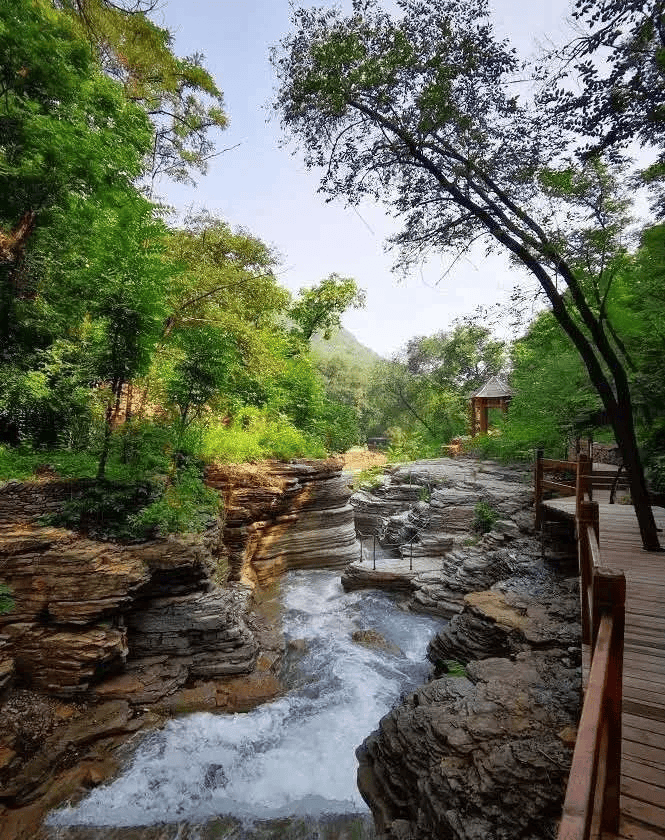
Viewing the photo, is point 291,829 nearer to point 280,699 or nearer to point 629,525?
point 280,699

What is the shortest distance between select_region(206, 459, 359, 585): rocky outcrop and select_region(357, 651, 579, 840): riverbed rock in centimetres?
704

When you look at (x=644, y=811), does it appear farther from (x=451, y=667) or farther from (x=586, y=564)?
(x=451, y=667)

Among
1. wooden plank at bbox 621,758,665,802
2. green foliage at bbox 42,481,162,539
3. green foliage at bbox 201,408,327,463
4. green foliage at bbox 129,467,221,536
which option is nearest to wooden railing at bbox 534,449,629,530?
wooden plank at bbox 621,758,665,802

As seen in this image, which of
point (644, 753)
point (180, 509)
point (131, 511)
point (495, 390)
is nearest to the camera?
point (644, 753)

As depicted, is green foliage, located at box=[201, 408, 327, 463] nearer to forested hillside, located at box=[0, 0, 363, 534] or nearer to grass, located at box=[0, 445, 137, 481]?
forested hillside, located at box=[0, 0, 363, 534]

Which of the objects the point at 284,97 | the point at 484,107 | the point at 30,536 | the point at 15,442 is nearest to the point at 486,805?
the point at 30,536

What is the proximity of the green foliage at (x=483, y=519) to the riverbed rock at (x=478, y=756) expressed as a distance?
9.83 meters

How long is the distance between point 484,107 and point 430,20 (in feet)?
5.13

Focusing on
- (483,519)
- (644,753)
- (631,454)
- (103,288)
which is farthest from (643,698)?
(483,519)

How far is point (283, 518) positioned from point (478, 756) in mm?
10068

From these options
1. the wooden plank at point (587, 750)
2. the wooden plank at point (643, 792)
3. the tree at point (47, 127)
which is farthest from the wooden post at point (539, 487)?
the tree at point (47, 127)

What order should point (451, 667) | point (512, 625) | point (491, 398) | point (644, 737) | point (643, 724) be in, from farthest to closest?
1. point (491, 398)
2. point (451, 667)
3. point (512, 625)
4. point (643, 724)
5. point (644, 737)

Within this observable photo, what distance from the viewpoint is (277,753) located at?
6.80 meters

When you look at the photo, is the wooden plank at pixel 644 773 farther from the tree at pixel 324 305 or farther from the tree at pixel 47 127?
the tree at pixel 324 305
